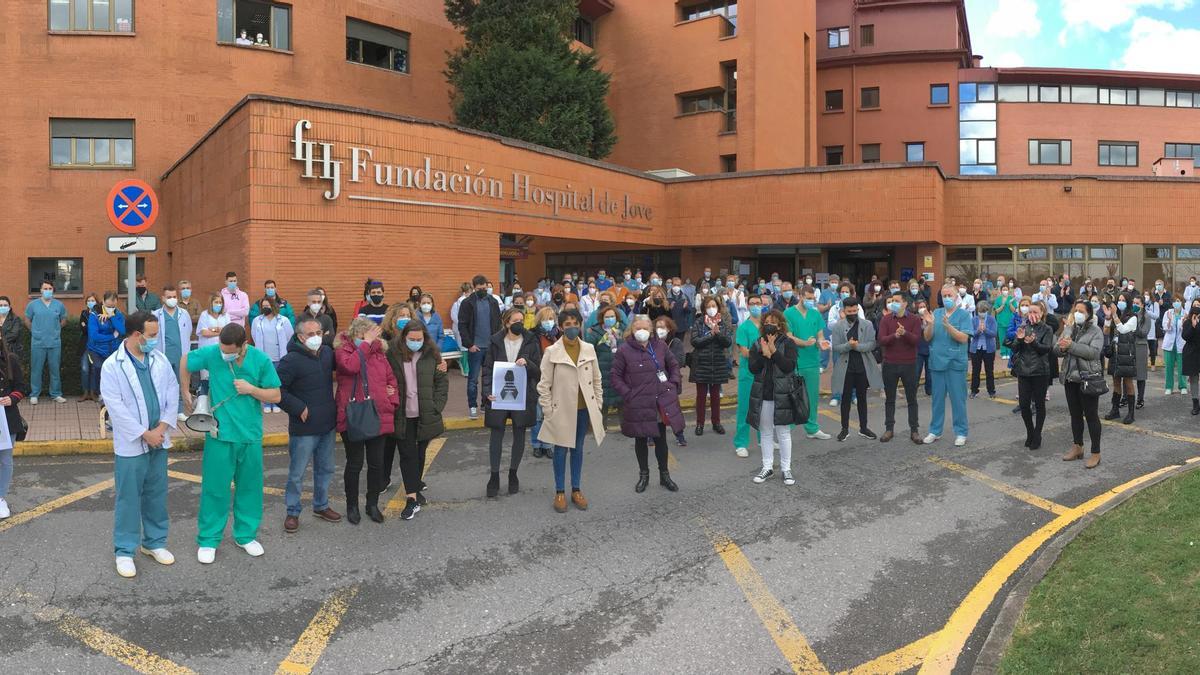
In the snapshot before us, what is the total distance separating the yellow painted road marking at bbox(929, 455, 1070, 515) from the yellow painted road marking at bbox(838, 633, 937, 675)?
3.29m

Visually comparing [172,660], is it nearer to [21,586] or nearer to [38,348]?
[21,586]

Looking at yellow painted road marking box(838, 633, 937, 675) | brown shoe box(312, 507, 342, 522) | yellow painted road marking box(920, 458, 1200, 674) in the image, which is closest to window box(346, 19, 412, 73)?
brown shoe box(312, 507, 342, 522)

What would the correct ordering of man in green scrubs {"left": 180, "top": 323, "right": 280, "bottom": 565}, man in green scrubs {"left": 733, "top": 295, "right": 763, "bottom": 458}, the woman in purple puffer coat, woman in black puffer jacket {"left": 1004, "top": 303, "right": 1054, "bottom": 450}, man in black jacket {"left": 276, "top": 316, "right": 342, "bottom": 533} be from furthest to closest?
man in green scrubs {"left": 733, "top": 295, "right": 763, "bottom": 458} → woman in black puffer jacket {"left": 1004, "top": 303, "right": 1054, "bottom": 450} → the woman in purple puffer coat → man in black jacket {"left": 276, "top": 316, "right": 342, "bottom": 533} → man in green scrubs {"left": 180, "top": 323, "right": 280, "bottom": 565}

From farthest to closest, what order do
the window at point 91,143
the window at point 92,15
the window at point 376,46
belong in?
1. the window at point 376,46
2. the window at point 91,143
3. the window at point 92,15

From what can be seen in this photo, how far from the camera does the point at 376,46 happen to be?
993 inches

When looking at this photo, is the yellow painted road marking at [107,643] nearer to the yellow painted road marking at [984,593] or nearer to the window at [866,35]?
the yellow painted road marking at [984,593]

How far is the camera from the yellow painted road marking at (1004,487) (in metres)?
7.08

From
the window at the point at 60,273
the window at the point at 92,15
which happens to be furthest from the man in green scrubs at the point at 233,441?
the window at the point at 92,15

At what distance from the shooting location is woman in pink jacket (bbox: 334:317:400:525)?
6.65 metres

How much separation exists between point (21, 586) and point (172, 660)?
6.05 ft

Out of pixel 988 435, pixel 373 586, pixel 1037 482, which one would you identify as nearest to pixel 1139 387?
pixel 988 435

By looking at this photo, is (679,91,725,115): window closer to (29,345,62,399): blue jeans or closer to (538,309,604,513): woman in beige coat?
(29,345,62,399): blue jeans

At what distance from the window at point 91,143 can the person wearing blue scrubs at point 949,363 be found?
2178cm

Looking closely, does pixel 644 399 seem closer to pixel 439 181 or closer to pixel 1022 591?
pixel 1022 591
